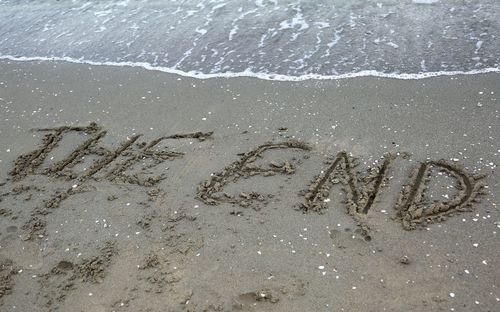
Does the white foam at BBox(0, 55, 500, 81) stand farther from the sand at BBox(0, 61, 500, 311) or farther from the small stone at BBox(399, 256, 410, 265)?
the small stone at BBox(399, 256, 410, 265)

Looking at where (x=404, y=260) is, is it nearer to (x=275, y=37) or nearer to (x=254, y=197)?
(x=254, y=197)

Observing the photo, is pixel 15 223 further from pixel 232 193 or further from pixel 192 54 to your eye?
pixel 192 54

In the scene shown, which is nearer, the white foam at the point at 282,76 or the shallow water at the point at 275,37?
the white foam at the point at 282,76

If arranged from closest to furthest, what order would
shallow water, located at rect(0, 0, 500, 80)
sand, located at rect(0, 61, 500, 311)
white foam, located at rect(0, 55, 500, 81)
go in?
sand, located at rect(0, 61, 500, 311), white foam, located at rect(0, 55, 500, 81), shallow water, located at rect(0, 0, 500, 80)

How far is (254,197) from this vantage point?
3553mm

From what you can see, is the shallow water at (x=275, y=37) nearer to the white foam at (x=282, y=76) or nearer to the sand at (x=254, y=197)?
the white foam at (x=282, y=76)

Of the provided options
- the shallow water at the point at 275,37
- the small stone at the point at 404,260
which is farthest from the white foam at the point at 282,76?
the small stone at the point at 404,260

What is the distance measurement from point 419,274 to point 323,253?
60cm

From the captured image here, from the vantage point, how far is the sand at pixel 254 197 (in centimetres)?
281

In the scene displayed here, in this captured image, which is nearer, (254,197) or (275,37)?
(254,197)

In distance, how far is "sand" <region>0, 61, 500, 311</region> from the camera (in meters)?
2.81

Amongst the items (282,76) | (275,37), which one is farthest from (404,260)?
(275,37)

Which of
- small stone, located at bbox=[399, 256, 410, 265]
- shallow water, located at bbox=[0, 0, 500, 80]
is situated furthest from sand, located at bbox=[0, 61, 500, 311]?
shallow water, located at bbox=[0, 0, 500, 80]

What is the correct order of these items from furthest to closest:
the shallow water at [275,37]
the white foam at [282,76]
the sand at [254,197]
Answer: the shallow water at [275,37], the white foam at [282,76], the sand at [254,197]
